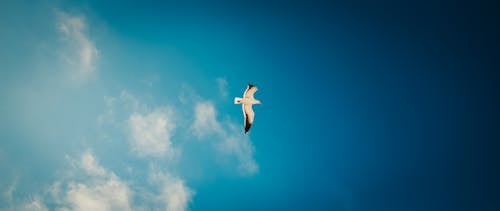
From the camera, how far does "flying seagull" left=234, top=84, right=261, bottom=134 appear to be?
22225 millimetres

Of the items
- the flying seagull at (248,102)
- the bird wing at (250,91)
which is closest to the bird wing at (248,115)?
the flying seagull at (248,102)

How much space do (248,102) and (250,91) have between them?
0.92 metres

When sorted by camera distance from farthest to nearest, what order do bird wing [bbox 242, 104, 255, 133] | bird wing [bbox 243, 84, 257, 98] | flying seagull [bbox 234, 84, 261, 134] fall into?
bird wing [bbox 242, 104, 255, 133], flying seagull [bbox 234, 84, 261, 134], bird wing [bbox 243, 84, 257, 98]

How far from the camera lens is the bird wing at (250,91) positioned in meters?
21.8

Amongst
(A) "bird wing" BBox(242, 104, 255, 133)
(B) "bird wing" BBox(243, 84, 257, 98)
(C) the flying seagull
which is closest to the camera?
(B) "bird wing" BBox(243, 84, 257, 98)

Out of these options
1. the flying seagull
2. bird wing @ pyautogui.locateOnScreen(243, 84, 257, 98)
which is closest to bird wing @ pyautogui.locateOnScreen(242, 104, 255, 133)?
the flying seagull

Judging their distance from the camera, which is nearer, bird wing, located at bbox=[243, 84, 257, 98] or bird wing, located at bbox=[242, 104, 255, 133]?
bird wing, located at bbox=[243, 84, 257, 98]

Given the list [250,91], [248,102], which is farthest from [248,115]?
[250,91]

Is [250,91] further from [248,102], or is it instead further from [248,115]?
[248,115]

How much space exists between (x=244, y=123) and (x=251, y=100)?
1489 mm

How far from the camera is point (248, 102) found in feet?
75.4

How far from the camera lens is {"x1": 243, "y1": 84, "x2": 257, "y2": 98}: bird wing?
858 inches

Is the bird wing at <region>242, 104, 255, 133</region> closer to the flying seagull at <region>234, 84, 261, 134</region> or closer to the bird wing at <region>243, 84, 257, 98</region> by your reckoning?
the flying seagull at <region>234, 84, 261, 134</region>

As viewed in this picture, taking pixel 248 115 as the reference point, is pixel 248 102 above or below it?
above
